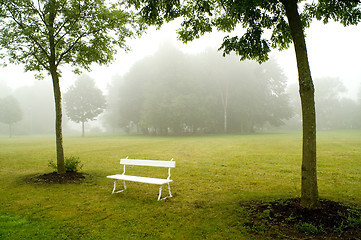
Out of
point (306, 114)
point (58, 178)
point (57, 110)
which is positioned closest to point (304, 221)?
point (306, 114)

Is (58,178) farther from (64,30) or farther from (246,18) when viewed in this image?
(246,18)

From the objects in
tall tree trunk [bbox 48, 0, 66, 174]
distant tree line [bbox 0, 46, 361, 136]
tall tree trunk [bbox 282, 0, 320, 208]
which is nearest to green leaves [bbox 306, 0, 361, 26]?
tall tree trunk [bbox 282, 0, 320, 208]

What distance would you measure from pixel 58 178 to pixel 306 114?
916 cm

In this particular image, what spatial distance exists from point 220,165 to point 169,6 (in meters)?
8.73

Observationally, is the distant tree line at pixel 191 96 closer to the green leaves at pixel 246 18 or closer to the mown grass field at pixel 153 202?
the mown grass field at pixel 153 202

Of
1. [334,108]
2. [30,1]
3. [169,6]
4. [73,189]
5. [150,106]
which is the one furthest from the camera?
[334,108]

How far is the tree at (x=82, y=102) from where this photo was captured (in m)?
51.2

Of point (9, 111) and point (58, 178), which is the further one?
point (9, 111)

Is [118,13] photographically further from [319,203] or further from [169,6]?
[319,203]

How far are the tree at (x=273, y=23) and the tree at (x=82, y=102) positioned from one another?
4787 centimetres

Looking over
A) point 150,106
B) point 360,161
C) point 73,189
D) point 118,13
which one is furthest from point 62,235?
point 150,106

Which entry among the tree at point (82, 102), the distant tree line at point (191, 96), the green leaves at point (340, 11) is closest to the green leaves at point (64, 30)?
the green leaves at point (340, 11)

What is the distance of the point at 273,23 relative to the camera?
21.8 feet

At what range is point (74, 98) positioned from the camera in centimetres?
5150
